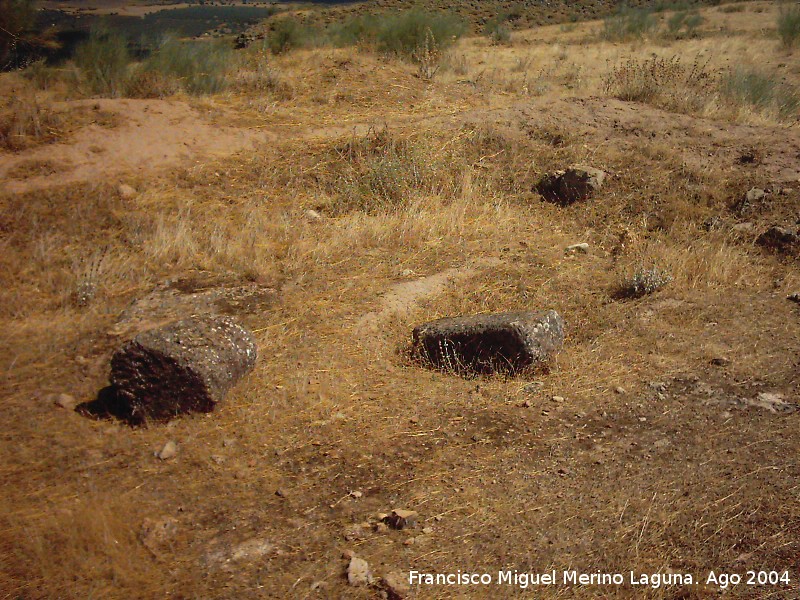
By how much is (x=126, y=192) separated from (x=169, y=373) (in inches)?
150

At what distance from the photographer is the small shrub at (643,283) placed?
5.96m

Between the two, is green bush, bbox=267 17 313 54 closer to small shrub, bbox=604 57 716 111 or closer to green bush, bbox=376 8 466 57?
green bush, bbox=376 8 466 57

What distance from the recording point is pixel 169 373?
4191 millimetres

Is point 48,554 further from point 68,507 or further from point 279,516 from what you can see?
point 279,516

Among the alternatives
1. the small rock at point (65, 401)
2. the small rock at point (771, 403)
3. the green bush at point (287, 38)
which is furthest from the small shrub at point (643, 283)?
the green bush at point (287, 38)

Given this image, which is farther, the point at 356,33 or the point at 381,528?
the point at 356,33

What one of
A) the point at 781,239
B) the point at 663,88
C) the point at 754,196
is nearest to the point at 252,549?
the point at 781,239

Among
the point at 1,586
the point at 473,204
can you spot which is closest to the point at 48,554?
the point at 1,586

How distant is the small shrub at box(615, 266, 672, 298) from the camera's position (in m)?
5.96

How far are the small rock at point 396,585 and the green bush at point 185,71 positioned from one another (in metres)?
8.64

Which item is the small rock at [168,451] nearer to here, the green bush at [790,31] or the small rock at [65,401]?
the small rock at [65,401]

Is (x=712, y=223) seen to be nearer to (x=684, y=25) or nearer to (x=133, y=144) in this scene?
(x=133, y=144)

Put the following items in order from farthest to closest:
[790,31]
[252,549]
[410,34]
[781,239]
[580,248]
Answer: [790,31] < [410,34] < [580,248] < [781,239] < [252,549]

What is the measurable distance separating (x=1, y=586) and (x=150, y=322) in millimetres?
2550
